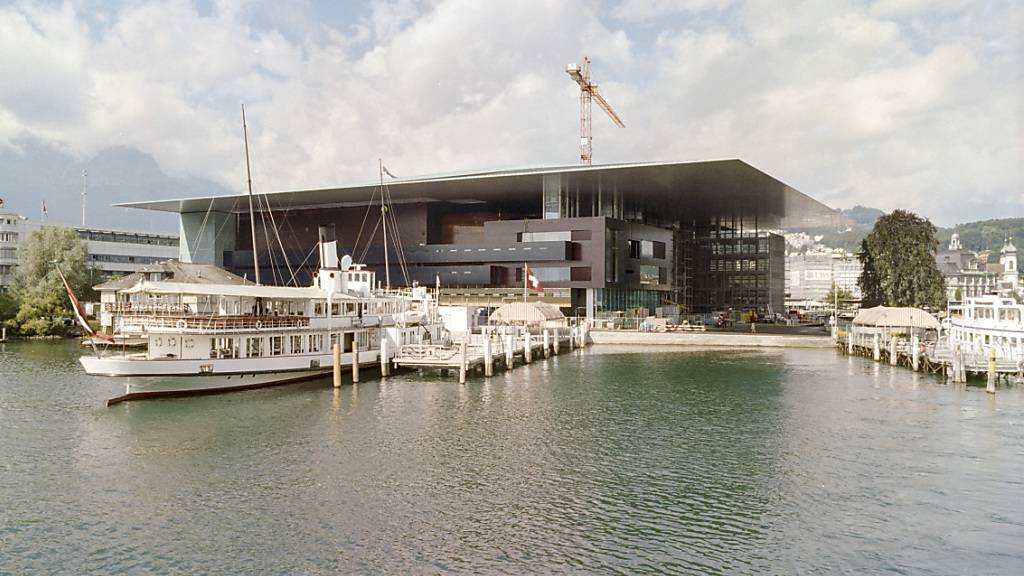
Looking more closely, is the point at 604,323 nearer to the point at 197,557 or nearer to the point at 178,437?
the point at 178,437

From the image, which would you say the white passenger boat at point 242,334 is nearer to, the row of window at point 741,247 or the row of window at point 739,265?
the row of window at point 739,265

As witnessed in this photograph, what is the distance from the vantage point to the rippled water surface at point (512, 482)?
19.2 m

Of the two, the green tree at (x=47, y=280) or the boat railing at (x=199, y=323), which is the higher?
the green tree at (x=47, y=280)

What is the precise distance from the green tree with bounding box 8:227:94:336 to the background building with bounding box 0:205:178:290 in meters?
→ 20.6

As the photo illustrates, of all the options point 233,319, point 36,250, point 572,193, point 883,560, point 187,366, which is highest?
point 572,193

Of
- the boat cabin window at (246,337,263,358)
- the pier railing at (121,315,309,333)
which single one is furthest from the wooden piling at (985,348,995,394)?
the boat cabin window at (246,337,263,358)

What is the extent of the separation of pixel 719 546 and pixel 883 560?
4.05 metres

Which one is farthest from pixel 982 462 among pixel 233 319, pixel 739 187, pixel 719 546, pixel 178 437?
pixel 739 187

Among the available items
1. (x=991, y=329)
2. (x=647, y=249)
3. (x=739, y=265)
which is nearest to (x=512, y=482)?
(x=991, y=329)

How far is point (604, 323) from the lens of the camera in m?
89.5

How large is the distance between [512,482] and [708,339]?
189ft

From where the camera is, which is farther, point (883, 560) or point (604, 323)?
point (604, 323)

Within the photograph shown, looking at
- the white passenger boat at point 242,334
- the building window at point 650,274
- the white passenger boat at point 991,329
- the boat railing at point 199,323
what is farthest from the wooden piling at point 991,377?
the building window at point 650,274

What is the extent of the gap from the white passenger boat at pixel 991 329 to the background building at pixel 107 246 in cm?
11021
